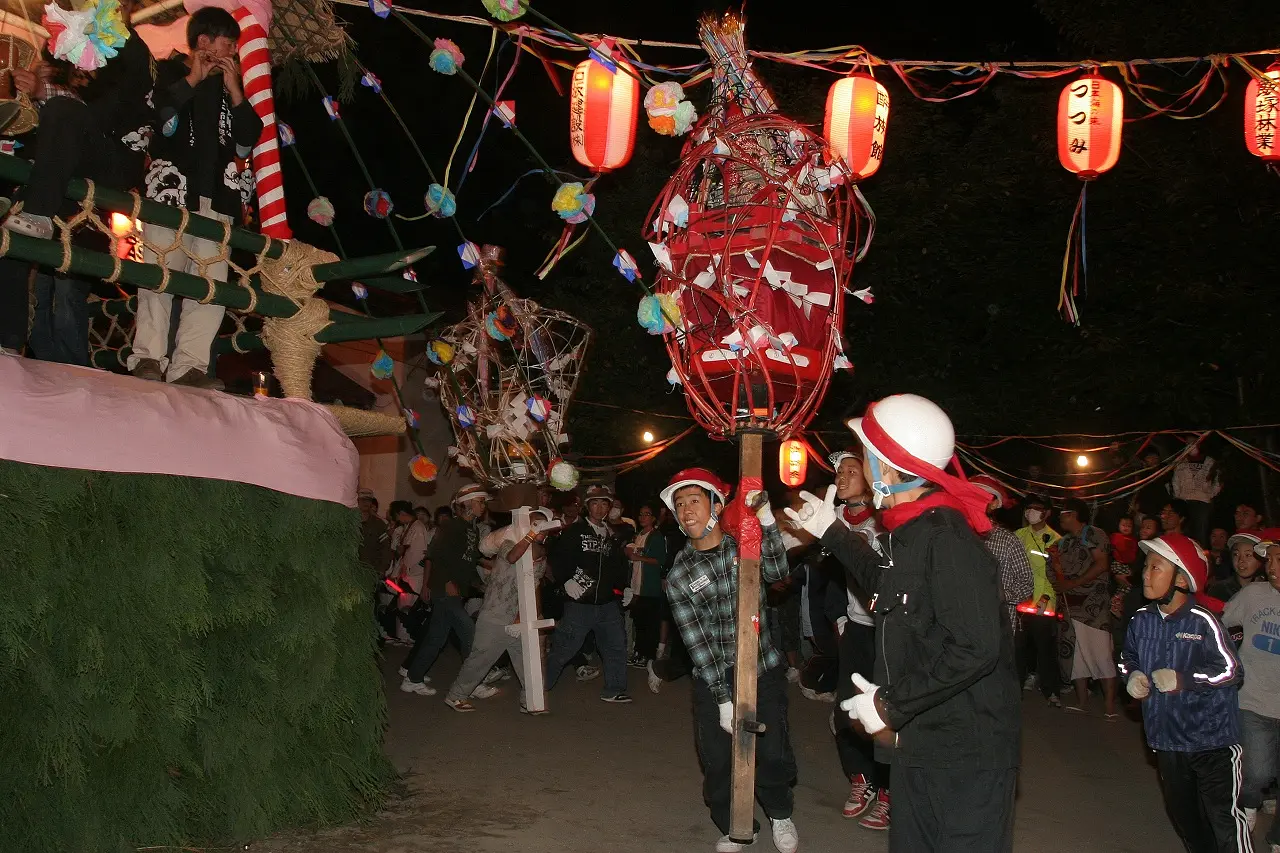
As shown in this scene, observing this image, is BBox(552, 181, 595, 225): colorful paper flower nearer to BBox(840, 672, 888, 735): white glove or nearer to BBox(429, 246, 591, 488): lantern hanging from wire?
BBox(840, 672, 888, 735): white glove

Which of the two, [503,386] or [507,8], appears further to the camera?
[503,386]

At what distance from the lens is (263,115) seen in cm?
606

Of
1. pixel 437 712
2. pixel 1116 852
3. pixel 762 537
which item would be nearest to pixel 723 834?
pixel 762 537

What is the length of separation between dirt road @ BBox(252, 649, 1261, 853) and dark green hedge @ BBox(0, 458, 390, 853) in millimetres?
430

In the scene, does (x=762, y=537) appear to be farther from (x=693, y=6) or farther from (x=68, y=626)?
(x=693, y=6)

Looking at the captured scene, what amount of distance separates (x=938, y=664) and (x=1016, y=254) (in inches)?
552

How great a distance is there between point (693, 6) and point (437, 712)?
15.3 meters

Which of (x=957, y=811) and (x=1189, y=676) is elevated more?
(x=1189, y=676)

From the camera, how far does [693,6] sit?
20.6m

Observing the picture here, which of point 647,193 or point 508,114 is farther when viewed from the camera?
point 647,193

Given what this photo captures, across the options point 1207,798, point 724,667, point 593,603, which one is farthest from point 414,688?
point 1207,798

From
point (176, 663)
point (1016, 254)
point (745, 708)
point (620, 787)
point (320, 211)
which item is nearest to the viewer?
point (176, 663)

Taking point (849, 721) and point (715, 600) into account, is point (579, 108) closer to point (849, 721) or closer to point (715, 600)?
point (715, 600)

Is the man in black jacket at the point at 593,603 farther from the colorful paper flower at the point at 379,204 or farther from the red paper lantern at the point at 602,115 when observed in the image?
the colorful paper flower at the point at 379,204
